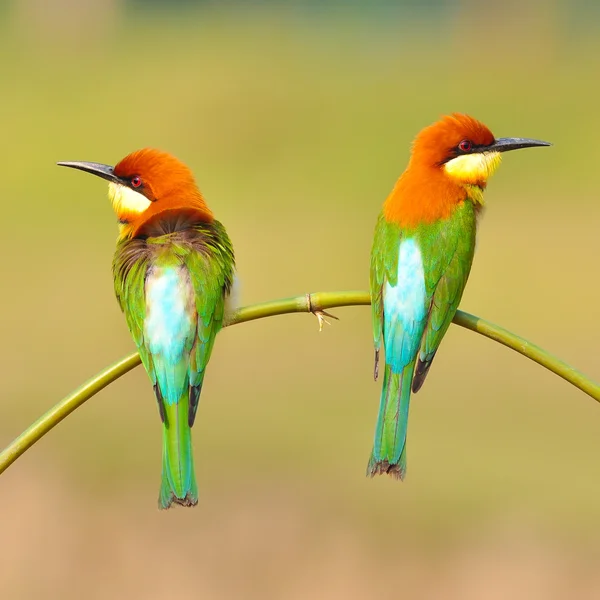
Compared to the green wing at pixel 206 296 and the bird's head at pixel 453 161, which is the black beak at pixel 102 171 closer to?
the green wing at pixel 206 296

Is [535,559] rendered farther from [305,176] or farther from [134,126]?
[134,126]

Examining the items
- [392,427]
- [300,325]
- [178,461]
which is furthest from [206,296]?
[300,325]

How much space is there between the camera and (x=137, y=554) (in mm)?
5293

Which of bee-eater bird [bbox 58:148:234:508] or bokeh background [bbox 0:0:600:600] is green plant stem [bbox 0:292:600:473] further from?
bokeh background [bbox 0:0:600:600]

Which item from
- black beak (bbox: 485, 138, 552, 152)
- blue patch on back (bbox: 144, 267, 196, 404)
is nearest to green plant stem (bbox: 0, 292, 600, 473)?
blue patch on back (bbox: 144, 267, 196, 404)

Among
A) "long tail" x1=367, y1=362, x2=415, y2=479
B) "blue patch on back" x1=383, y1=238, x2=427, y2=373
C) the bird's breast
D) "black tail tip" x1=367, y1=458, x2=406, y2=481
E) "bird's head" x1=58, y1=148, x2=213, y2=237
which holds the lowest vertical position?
"black tail tip" x1=367, y1=458, x2=406, y2=481

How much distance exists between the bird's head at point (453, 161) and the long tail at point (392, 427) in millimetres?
416

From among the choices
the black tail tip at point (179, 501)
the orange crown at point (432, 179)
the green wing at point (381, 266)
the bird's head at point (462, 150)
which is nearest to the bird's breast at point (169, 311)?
the black tail tip at point (179, 501)

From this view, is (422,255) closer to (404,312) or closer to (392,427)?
(404,312)

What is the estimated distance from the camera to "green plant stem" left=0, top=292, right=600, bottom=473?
1.78 metres

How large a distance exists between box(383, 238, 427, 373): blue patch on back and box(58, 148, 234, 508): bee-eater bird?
34 cm

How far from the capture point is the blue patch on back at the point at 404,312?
2.56 meters

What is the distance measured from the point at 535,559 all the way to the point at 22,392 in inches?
127

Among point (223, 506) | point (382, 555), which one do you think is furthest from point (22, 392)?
point (382, 555)
